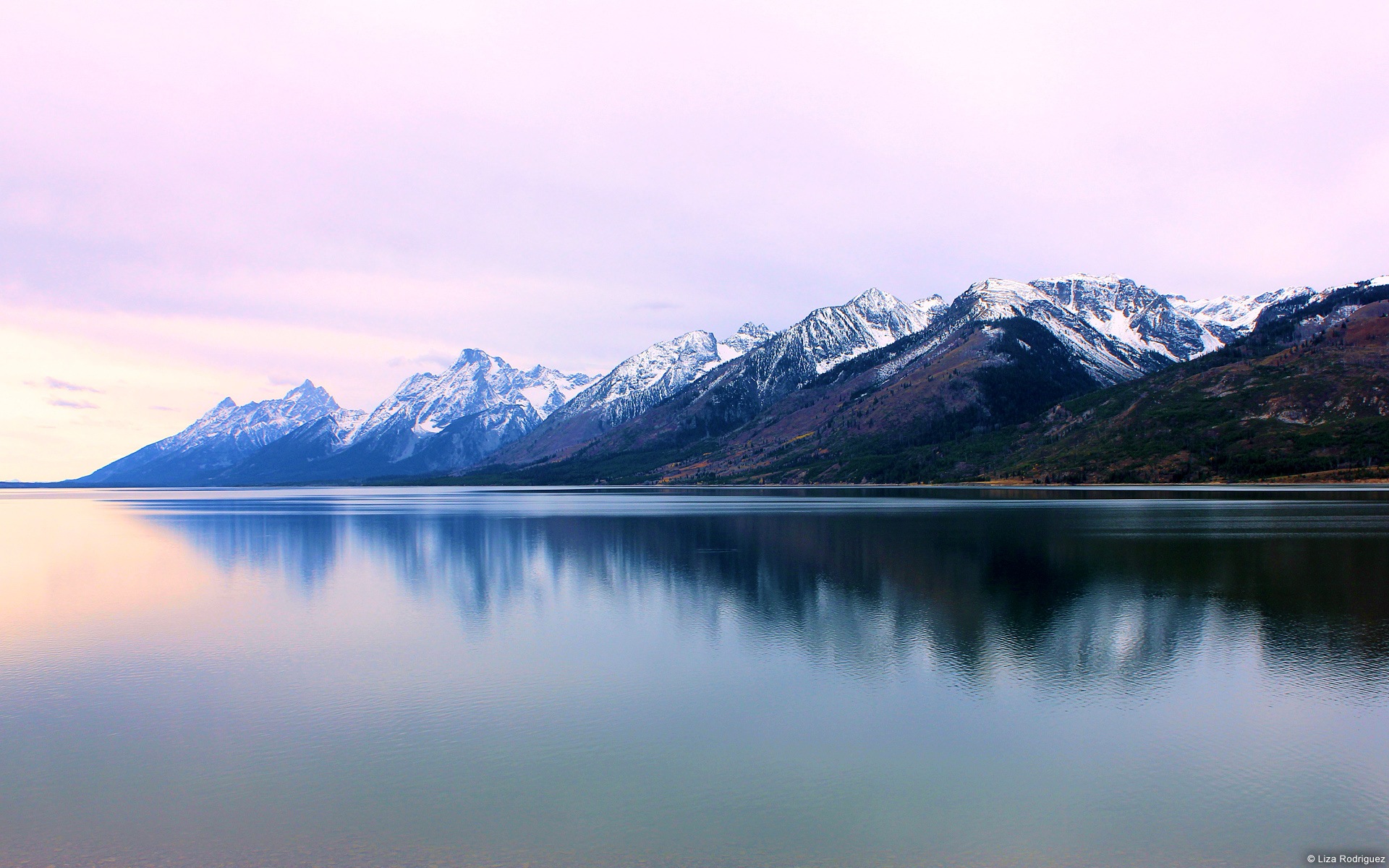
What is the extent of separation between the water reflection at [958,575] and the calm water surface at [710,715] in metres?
0.50

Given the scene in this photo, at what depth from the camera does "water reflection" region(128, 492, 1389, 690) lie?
40500 mm

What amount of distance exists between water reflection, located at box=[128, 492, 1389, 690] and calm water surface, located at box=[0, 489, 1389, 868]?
502 millimetres

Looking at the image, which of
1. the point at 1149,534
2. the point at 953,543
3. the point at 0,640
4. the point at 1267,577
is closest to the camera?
the point at 0,640

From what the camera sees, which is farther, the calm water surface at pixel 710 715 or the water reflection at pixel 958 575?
the water reflection at pixel 958 575

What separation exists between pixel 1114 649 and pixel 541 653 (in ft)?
94.1

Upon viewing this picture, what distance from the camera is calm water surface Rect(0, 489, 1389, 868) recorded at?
21.0m

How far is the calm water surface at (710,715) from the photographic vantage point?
2095cm

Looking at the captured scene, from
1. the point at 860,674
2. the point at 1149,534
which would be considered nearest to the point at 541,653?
the point at 860,674

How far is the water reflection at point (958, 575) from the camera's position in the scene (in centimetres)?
4050

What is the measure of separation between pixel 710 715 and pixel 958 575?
3900 centimetres

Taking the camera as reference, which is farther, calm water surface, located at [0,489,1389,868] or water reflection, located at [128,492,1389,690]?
water reflection, located at [128,492,1389,690]

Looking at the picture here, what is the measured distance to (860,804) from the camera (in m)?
22.7

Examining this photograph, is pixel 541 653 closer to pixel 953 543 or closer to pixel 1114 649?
pixel 1114 649

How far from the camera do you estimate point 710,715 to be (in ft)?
102
